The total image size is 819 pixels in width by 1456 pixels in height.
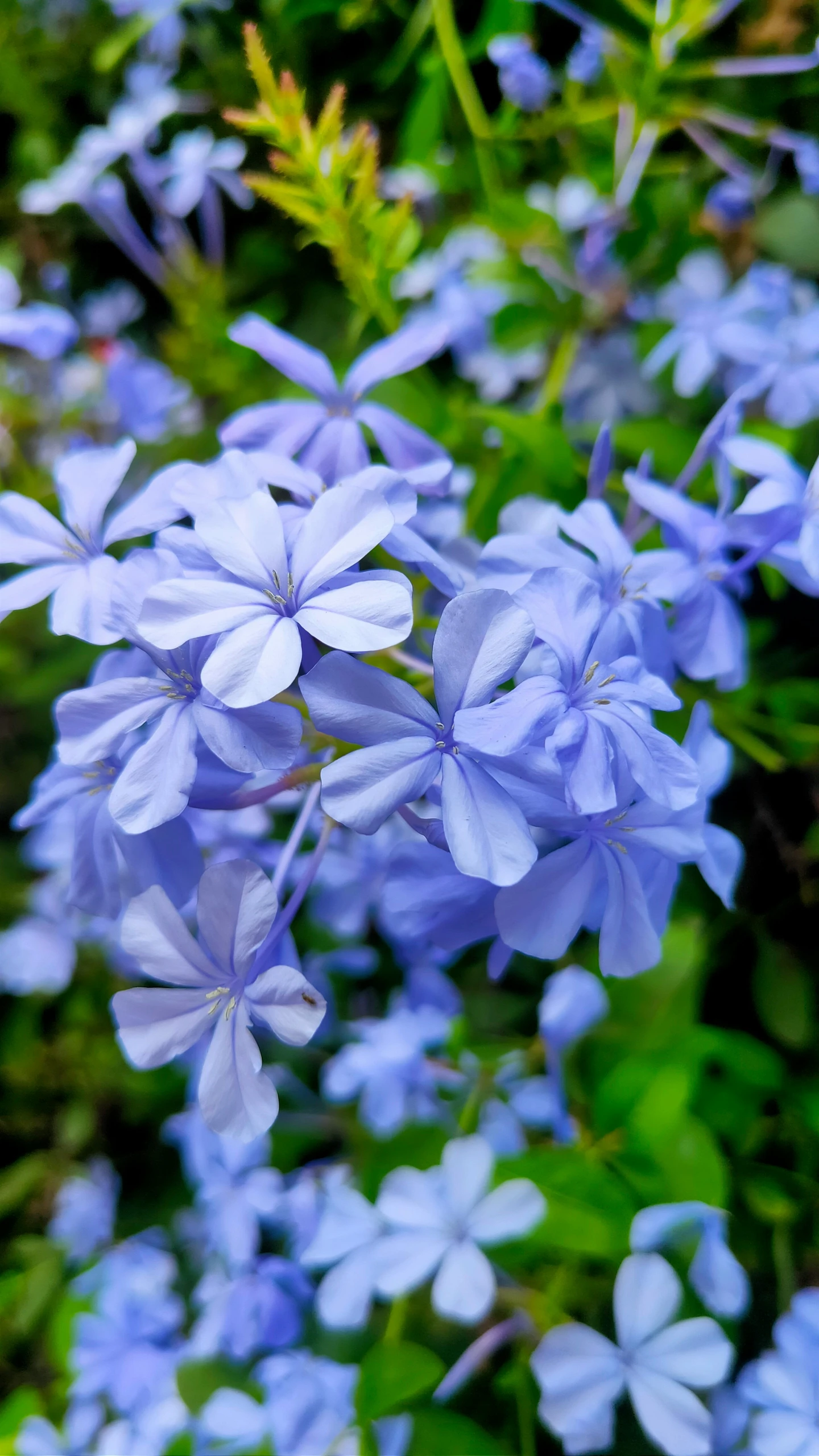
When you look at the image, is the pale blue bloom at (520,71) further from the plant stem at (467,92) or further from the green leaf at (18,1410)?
the green leaf at (18,1410)

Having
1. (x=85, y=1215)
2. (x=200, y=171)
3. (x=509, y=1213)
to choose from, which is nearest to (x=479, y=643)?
(x=509, y=1213)

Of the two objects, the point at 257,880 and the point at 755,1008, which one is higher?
the point at 257,880

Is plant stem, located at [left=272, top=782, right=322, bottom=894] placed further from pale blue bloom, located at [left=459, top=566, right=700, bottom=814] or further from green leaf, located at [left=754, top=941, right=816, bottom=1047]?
green leaf, located at [left=754, top=941, right=816, bottom=1047]

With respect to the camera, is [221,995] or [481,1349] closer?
[221,995]

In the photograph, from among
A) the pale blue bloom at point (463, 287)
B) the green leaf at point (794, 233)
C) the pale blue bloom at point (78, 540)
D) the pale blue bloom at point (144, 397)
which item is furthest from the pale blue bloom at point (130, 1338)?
the green leaf at point (794, 233)

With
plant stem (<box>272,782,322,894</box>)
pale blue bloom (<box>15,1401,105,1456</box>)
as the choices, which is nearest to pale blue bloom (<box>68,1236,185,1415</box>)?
pale blue bloom (<box>15,1401,105,1456</box>)

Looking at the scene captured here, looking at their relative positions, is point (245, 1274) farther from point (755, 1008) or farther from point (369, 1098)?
point (755, 1008)

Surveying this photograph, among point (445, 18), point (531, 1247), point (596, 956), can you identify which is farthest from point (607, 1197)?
point (445, 18)

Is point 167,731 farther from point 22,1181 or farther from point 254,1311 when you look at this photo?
point 22,1181

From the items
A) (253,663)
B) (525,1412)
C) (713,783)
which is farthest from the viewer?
(525,1412)
